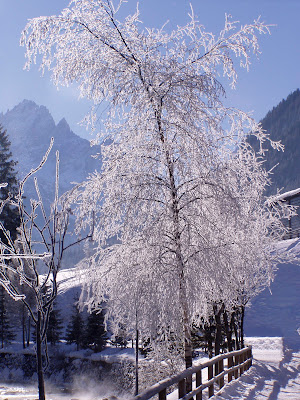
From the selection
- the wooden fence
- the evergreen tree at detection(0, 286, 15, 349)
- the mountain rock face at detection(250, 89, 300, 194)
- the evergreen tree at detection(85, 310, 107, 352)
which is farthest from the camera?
the mountain rock face at detection(250, 89, 300, 194)

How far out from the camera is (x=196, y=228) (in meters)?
6.41

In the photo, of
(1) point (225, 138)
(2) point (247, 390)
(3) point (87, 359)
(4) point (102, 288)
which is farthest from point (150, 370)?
(1) point (225, 138)

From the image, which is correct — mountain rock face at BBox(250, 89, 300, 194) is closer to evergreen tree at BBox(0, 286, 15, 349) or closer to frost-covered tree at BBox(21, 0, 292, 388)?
evergreen tree at BBox(0, 286, 15, 349)

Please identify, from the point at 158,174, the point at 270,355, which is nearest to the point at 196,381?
the point at 158,174

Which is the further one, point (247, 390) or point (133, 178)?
point (247, 390)

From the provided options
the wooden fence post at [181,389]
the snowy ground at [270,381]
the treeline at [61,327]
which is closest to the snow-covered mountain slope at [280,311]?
the snowy ground at [270,381]

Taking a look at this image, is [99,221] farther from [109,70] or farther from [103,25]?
[103,25]

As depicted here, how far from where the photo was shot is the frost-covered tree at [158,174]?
632cm

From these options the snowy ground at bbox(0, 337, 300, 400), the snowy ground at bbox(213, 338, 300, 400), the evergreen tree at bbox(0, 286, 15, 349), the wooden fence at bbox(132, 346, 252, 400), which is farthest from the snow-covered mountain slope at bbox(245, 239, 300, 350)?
the evergreen tree at bbox(0, 286, 15, 349)

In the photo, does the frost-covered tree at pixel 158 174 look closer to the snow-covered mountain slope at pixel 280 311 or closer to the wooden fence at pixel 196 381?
the wooden fence at pixel 196 381

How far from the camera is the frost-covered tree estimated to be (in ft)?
20.7

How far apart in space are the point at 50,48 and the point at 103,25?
3.39 ft

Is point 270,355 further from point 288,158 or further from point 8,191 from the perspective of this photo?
point 288,158

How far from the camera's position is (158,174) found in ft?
22.0
